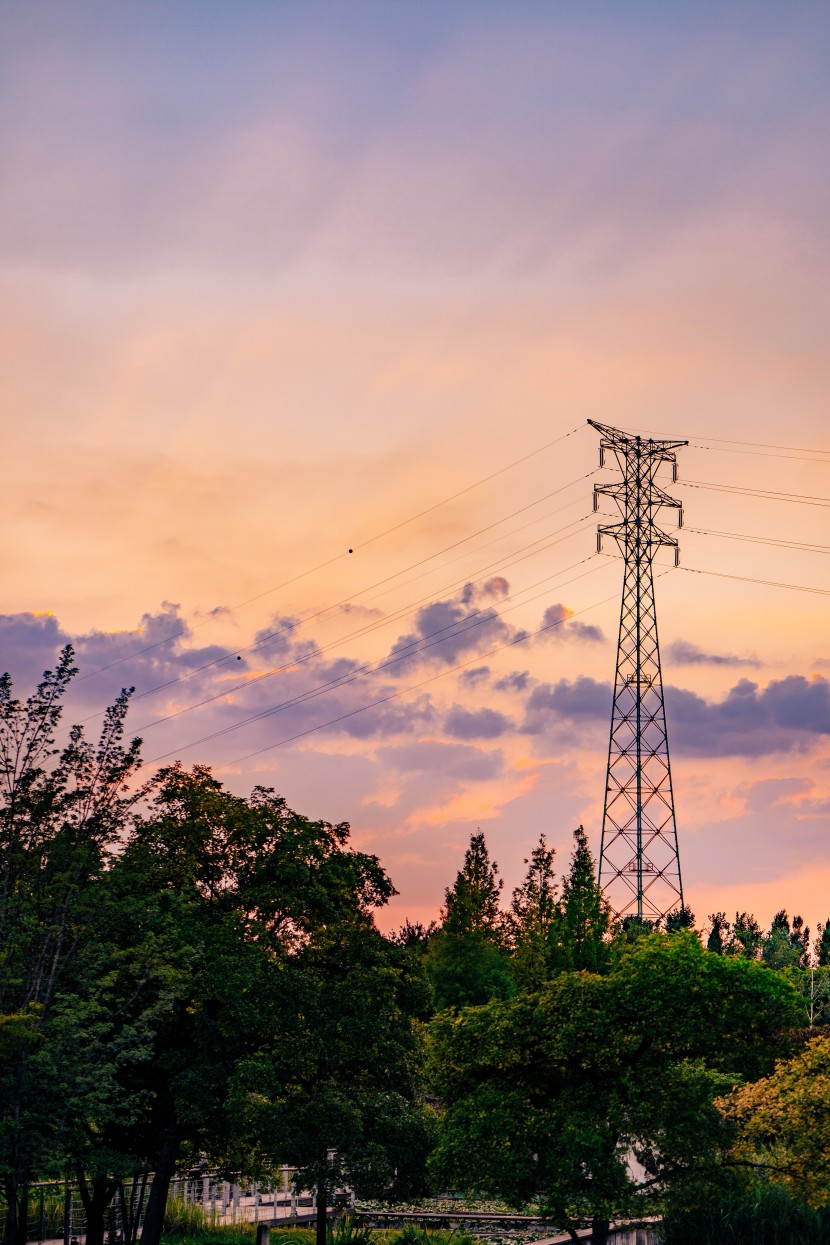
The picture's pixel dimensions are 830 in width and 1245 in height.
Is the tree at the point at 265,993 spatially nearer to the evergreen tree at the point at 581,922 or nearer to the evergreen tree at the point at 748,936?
the evergreen tree at the point at 581,922

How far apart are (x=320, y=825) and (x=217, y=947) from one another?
454 cm

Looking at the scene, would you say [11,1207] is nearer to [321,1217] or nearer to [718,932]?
[321,1217]

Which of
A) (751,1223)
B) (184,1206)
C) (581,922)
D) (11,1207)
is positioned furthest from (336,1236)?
(581,922)

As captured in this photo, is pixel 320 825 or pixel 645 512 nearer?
pixel 320 825

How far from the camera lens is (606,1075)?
76.4ft

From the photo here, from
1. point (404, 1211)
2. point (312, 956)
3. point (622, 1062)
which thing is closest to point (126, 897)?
point (312, 956)

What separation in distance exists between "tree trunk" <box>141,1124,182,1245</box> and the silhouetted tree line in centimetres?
7

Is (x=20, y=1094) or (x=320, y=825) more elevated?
(x=320, y=825)

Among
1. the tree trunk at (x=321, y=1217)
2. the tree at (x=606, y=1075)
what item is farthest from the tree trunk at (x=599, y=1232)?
the tree trunk at (x=321, y=1217)

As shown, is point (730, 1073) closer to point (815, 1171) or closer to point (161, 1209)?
point (815, 1171)

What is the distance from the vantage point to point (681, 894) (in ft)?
185

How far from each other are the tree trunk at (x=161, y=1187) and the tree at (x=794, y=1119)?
14222 millimetres

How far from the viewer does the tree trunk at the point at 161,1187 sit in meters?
30.4

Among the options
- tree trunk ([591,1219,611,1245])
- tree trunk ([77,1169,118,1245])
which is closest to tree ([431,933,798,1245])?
tree trunk ([591,1219,611,1245])
